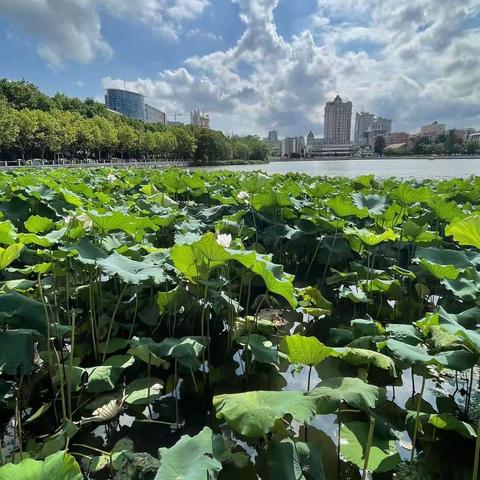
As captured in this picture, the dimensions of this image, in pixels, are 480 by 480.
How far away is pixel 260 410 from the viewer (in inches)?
56.8

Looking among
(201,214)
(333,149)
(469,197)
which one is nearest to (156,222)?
(201,214)

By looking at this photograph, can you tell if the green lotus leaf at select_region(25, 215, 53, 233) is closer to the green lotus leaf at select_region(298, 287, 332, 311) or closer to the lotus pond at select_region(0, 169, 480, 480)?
the lotus pond at select_region(0, 169, 480, 480)

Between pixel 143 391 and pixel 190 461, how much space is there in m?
1.06

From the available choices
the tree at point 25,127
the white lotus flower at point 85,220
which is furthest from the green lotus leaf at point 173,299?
the tree at point 25,127

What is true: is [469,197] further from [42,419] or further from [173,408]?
[42,419]

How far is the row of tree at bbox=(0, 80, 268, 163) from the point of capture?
34375 mm

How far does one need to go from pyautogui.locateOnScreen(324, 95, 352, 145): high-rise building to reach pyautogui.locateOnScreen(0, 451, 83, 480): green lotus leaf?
17775 cm

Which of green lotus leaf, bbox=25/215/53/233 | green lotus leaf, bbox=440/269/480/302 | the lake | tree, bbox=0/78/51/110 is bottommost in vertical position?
the lake

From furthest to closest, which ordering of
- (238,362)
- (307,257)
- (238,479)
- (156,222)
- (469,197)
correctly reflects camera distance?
1. (469,197)
2. (307,257)
3. (156,222)
4. (238,362)
5. (238,479)

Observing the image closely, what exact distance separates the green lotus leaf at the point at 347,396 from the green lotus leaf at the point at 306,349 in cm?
14

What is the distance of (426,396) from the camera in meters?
2.63

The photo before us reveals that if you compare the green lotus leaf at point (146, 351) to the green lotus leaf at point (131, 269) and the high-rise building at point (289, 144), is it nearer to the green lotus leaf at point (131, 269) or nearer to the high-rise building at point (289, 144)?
the green lotus leaf at point (131, 269)

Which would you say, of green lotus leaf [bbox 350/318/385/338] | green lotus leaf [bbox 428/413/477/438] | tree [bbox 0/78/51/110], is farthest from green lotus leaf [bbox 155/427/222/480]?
A: tree [bbox 0/78/51/110]

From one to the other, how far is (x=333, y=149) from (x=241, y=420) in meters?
125
